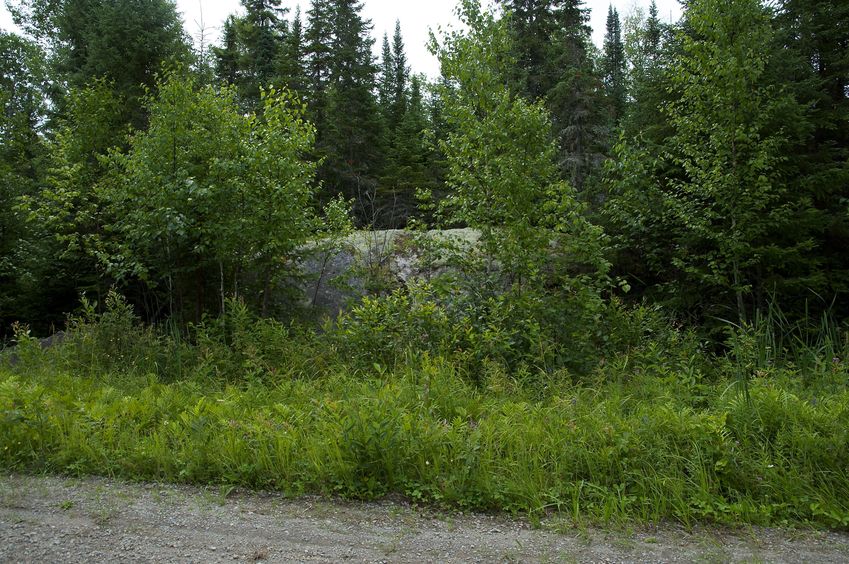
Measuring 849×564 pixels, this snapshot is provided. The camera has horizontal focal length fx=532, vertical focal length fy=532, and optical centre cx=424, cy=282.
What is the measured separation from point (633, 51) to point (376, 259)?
31920 millimetres

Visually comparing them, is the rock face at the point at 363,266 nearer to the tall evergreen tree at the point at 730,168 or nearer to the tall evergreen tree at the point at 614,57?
the tall evergreen tree at the point at 730,168

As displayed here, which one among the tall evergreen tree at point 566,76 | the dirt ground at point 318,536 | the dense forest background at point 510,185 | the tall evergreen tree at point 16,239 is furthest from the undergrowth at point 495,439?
the tall evergreen tree at point 566,76

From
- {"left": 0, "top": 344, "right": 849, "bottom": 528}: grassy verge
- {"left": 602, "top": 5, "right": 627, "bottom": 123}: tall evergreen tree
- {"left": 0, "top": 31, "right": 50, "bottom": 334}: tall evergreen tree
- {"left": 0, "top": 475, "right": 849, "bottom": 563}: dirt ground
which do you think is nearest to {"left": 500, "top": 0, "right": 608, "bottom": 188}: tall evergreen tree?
{"left": 602, "top": 5, "right": 627, "bottom": 123}: tall evergreen tree

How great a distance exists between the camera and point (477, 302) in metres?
6.95

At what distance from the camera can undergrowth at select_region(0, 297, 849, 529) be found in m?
3.44

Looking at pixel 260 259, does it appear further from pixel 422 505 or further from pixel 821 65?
pixel 821 65

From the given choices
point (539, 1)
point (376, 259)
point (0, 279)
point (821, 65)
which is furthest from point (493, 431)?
point (539, 1)

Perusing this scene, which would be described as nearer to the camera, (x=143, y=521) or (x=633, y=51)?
(x=143, y=521)

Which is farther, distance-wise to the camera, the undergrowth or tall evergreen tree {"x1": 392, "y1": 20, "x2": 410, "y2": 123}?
tall evergreen tree {"x1": 392, "y1": 20, "x2": 410, "y2": 123}

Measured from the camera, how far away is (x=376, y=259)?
34.1 feet

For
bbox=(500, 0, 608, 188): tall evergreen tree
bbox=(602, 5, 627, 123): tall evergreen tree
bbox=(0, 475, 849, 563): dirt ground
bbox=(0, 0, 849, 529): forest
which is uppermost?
bbox=(602, 5, 627, 123): tall evergreen tree

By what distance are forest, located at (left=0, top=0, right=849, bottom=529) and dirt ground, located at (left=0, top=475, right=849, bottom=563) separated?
0.21m

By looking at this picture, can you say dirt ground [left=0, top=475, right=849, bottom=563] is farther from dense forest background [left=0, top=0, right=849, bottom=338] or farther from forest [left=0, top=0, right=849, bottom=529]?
dense forest background [left=0, top=0, right=849, bottom=338]

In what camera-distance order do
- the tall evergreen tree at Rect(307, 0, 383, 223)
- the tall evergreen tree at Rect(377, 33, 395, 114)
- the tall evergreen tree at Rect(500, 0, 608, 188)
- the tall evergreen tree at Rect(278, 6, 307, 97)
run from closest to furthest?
the tall evergreen tree at Rect(500, 0, 608, 188) < the tall evergreen tree at Rect(278, 6, 307, 97) < the tall evergreen tree at Rect(307, 0, 383, 223) < the tall evergreen tree at Rect(377, 33, 395, 114)
